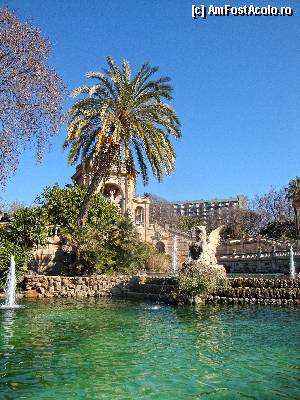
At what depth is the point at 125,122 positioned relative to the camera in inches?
889

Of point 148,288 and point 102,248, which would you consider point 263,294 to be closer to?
point 148,288

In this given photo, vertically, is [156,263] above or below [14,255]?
below

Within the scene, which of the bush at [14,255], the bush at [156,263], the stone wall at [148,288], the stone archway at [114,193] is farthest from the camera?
the stone archway at [114,193]

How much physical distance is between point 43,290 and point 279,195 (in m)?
65.5

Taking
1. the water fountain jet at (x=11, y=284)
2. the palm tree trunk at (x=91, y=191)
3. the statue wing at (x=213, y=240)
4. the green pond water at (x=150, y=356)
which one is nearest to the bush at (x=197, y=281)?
the statue wing at (x=213, y=240)

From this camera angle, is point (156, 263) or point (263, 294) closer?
point (263, 294)

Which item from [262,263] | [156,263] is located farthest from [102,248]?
[262,263]

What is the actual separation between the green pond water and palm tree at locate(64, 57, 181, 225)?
10411 mm

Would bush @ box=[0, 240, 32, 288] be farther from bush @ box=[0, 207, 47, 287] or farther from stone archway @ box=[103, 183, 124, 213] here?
stone archway @ box=[103, 183, 124, 213]

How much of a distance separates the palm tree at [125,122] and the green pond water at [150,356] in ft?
34.2

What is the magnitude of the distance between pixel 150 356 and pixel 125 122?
52.7 feet

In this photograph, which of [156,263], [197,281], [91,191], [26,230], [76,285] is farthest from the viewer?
[156,263]

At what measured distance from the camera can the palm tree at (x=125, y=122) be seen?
22.3 metres

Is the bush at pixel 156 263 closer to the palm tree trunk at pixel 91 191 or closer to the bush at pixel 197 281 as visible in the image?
the palm tree trunk at pixel 91 191
